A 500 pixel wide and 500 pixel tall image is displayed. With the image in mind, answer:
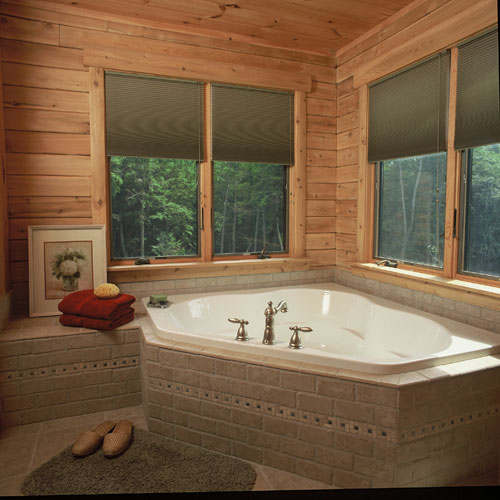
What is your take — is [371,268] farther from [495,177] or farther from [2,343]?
[2,343]

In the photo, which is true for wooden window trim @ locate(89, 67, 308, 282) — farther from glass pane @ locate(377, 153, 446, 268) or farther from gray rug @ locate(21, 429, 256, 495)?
gray rug @ locate(21, 429, 256, 495)

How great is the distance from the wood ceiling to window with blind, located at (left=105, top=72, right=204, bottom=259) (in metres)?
0.41

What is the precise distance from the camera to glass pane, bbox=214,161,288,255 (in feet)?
11.2

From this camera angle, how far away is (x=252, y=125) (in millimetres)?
3389

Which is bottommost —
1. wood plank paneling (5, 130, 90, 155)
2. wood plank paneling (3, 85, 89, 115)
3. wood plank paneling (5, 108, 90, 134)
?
wood plank paneling (5, 130, 90, 155)

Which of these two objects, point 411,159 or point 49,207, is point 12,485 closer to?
point 49,207

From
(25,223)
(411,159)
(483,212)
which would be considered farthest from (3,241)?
(483,212)

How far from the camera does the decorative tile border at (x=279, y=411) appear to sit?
1779mm

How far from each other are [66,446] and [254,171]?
236cm

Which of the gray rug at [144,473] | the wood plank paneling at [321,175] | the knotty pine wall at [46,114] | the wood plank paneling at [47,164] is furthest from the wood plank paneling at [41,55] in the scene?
the gray rug at [144,473]

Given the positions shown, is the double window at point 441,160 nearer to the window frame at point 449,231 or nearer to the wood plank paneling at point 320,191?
the window frame at point 449,231

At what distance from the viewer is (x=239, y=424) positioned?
2082 mm

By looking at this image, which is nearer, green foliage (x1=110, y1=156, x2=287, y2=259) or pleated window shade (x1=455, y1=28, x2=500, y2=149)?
pleated window shade (x1=455, y1=28, x2=500, y2=149)

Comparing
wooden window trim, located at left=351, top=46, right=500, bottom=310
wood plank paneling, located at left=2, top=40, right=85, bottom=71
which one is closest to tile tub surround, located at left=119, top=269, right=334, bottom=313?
wooden window trim, located at left=351, top=46, right=500, bottom=310
